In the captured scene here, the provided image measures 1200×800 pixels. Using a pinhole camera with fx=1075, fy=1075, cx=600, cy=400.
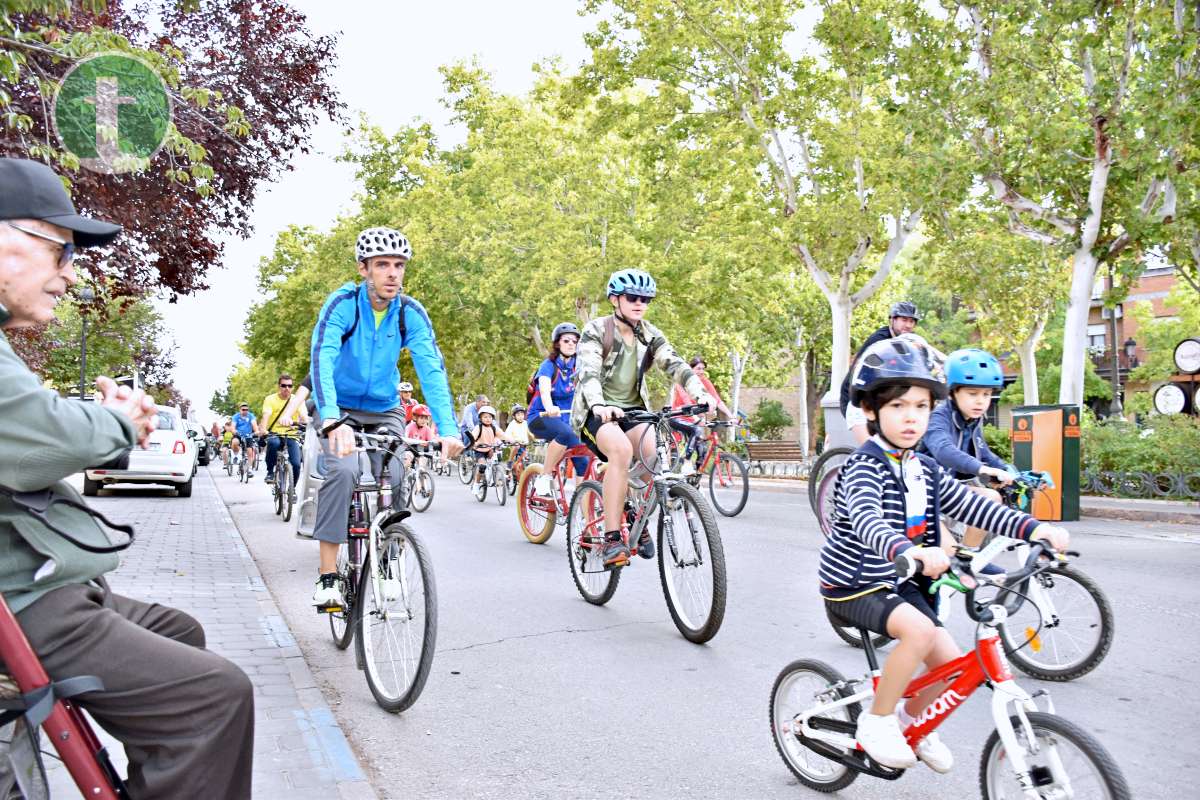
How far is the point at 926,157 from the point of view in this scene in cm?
1738

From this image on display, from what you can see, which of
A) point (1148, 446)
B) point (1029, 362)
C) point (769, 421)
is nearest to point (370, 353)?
point (1148, 446)

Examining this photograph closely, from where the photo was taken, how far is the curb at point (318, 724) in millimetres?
3738

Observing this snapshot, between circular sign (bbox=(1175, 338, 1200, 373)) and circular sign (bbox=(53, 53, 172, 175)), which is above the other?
circular sign (bbox=(53, 53, 172, 175))

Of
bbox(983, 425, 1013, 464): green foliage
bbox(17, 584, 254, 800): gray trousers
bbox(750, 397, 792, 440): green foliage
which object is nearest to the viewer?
bbox(17, 584, 254, 800): gray trousers

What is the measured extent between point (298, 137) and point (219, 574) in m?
6.49

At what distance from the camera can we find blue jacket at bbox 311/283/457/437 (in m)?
5.39

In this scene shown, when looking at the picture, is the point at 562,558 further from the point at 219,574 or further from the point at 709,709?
the point at 709,709

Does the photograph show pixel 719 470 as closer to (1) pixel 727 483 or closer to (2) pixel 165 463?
(1) pixel 727 483

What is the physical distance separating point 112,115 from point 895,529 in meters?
7.27

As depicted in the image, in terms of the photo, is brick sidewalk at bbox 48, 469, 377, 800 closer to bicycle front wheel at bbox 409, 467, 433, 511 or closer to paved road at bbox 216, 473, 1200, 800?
paved road at bbox 216, 473, 1200, 800

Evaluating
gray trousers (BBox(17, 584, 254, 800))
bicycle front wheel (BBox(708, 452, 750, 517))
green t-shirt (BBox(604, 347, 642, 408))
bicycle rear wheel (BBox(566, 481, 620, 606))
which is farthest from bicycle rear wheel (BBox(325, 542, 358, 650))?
bicycle front wheel (BBox(708, 452, 750, 517))

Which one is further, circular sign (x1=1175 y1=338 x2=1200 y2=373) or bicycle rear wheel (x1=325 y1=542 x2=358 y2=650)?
circular sign (x1=1175 y1=338 x2=1200 y2=373)

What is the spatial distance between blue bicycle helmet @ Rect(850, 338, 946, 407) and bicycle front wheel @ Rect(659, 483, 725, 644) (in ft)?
7.38

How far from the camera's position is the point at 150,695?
2.19m
